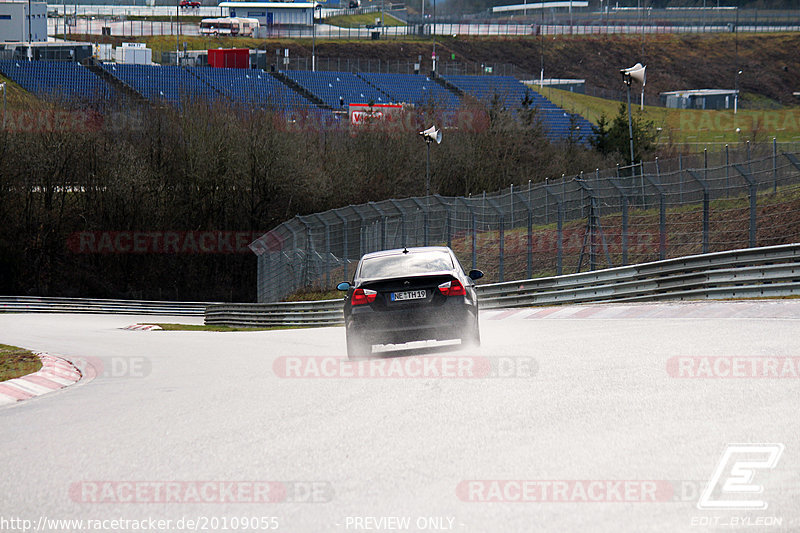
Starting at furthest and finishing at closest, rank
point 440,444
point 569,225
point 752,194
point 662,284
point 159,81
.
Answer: point 159,81
point 569,225
point 662,284
point 752,194
point 440,444

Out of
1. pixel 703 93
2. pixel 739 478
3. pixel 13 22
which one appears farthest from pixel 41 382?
pixel 703 93

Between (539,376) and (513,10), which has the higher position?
(513,10)

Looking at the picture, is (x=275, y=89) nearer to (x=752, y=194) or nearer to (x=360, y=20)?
(x=752, y=194)

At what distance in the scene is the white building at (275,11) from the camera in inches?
5768

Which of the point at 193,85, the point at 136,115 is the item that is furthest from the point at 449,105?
the point at 136,115

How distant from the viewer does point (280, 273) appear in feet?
127

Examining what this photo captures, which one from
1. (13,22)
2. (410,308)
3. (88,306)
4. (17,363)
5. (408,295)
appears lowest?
(88,306)

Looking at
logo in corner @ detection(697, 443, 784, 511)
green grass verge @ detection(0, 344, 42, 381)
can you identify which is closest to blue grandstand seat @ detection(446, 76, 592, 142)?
green grass verge @ detection(0, 344, 42, 381)

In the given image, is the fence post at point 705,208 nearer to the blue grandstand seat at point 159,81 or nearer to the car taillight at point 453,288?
the car taillight at point 453,288

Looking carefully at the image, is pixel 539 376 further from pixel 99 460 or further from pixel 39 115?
pixel 39 115

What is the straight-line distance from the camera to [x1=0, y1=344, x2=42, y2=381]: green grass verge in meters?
14.2

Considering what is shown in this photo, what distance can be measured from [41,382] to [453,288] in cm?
518

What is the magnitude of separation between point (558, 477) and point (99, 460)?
125 inches

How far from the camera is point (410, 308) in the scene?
13.7 metres
